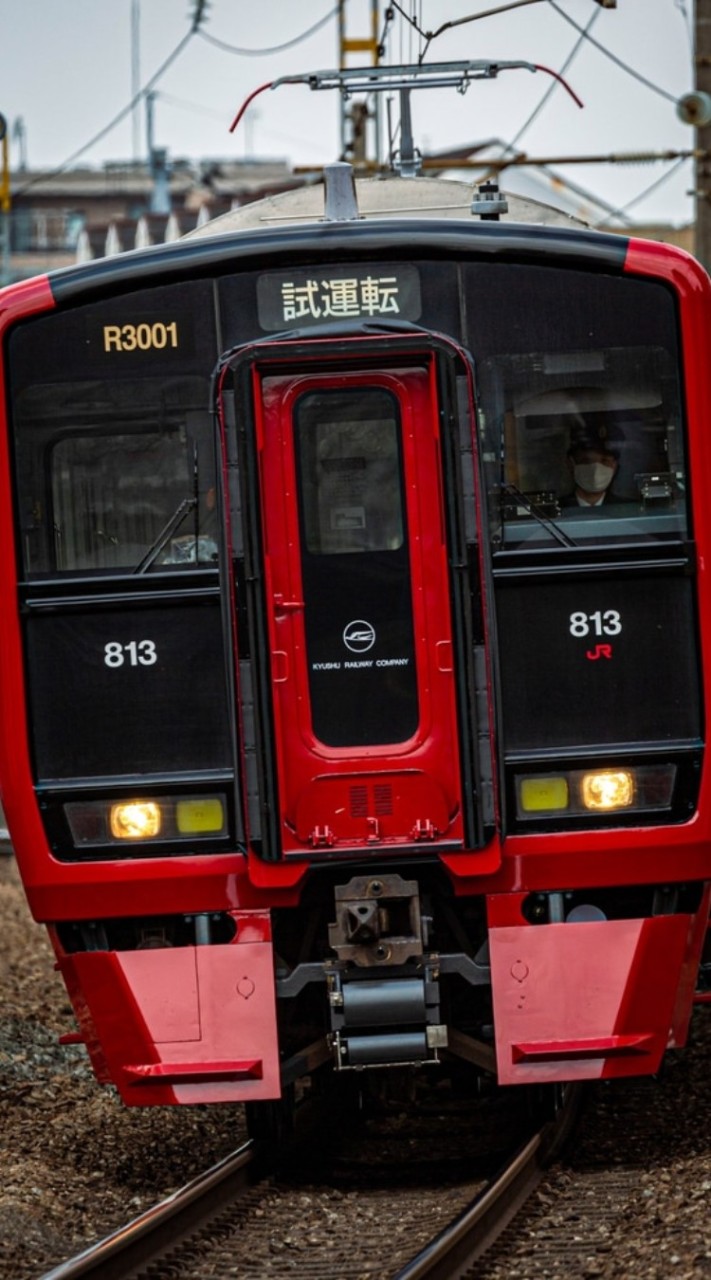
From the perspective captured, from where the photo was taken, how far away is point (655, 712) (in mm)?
6797

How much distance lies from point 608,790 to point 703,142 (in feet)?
41.2

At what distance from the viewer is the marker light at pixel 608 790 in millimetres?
6805

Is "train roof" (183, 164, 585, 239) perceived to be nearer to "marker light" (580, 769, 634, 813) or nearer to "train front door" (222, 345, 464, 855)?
"train front door" (222, 345, 464, 855)

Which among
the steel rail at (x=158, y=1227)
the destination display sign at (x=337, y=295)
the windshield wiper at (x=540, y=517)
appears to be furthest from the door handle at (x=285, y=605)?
the steel rail at (x=158, y=1227)

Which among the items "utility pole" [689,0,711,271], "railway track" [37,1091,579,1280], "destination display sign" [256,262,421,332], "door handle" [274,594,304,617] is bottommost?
"railway track" [37,1091,579,1280]

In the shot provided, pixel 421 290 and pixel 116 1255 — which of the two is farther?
pixel 421 290

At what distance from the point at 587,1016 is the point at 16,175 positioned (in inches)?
2446

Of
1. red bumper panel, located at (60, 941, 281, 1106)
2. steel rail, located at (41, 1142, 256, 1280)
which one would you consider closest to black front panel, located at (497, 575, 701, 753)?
red bumper panel, located at (60, 941, 281, 1106)

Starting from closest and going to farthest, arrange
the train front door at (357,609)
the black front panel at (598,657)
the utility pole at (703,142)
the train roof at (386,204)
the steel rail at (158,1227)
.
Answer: the steel rail at (158,1227)
the train front door at (357,609)
the black front panel at (598,657)
the train roof at (386,204)
the utility pole at (703,142)

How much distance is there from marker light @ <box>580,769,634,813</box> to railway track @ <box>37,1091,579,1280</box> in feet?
4.31

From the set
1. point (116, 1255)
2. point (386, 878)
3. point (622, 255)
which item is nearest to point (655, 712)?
point (386, 878)

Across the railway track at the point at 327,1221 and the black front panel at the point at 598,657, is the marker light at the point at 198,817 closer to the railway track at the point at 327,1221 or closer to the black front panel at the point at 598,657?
the black front panel at the point at 598,657

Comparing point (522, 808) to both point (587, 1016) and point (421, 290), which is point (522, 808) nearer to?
point (587, 1016)

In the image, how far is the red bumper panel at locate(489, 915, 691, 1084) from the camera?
270 inches
